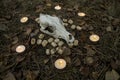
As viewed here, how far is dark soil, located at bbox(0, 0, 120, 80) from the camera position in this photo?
5.10ft

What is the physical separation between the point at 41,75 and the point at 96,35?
0.77 m

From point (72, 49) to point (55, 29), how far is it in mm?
290

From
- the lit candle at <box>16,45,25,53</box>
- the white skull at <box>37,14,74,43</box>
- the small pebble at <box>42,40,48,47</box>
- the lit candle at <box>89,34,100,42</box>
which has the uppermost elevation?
the white skull at <box>37,14,74,43</box>

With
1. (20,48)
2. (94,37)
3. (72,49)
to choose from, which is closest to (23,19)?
(20,48)

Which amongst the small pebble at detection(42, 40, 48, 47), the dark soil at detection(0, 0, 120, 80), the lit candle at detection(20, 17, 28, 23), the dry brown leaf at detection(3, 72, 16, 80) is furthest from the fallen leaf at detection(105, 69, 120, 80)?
the lit candle at detection(20, 17, 28, 23)

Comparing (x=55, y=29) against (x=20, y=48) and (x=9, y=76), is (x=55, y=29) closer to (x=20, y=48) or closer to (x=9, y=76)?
(x=20, y=48)

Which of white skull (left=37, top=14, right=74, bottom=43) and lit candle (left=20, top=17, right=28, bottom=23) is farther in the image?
lit candle (left=20, top=17, right=28, bottom=23)

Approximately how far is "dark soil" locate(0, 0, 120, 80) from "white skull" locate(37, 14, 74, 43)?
0.14 meters

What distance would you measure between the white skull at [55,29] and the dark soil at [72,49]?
5.5 inches

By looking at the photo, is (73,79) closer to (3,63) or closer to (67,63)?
(67,63)

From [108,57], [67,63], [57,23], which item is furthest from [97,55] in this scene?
[57,23]

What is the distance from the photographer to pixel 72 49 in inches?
66.8

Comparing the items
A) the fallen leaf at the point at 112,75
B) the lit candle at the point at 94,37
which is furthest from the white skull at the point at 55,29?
the fallen leaf at the point at 112,75

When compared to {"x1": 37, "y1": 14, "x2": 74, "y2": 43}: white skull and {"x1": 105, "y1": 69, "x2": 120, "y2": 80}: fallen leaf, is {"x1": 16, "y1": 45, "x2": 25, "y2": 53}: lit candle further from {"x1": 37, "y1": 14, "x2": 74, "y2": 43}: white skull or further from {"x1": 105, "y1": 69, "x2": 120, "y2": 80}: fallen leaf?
{"x1": 105, "y1": 69, "x2": 120, "y2": 80}: fallen leaf
